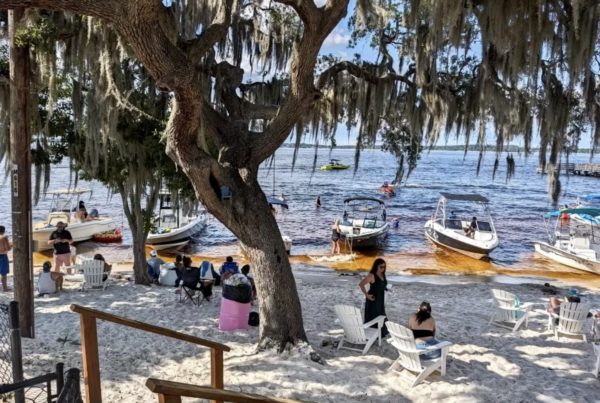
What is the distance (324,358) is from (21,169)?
453cm

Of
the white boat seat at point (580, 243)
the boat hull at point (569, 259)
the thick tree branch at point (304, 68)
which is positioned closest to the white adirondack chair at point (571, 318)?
the thick tree branch at point (304, 68)

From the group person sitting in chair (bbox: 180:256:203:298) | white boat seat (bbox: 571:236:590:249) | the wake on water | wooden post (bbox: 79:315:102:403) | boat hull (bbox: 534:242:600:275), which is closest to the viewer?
wooden post (bbox: 79:315:102:403)

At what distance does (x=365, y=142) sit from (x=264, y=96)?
217 cm

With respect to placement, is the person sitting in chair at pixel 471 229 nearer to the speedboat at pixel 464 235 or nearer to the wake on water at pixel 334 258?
the speedboat at pixel 464 235

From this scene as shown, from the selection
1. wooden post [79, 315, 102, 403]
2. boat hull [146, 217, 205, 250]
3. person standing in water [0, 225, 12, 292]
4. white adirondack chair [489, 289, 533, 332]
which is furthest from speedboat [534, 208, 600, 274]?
wooden post [79, 315, 102, 403]

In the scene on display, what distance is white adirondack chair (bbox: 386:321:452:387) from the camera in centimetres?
520

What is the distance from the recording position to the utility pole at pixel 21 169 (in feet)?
20.1

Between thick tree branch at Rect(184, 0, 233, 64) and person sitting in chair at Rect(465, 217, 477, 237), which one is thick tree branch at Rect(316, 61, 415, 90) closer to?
thick tree branch at Rect(184, 0, 233, 64)

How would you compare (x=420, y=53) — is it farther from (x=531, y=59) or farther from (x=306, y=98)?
(x=306, y=98)

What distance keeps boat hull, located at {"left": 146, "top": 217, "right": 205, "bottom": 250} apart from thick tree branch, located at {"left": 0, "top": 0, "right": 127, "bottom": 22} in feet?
48.2

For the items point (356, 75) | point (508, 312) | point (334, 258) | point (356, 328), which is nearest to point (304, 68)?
point (356, 75)

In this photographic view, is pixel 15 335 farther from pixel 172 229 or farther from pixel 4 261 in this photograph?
pixel 172 229

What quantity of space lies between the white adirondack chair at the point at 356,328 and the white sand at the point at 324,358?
16 centimetres

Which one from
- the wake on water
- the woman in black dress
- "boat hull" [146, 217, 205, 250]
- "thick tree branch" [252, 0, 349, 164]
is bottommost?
the wake on water
